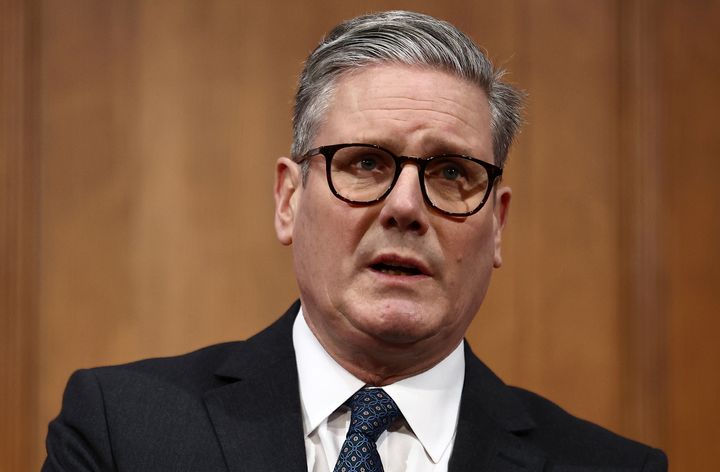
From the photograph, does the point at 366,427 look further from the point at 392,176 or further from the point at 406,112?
the point at 406,112

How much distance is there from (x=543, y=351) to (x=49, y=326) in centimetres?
111

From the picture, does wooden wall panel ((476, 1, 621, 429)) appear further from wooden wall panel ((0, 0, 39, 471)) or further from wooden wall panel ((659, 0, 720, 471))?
wooden wall panel ((0, 0, 39, 471))

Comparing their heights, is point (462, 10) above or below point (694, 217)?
above

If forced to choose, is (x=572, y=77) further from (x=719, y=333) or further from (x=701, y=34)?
(x=719, y=333)

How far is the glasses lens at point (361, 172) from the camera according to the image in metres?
1.58

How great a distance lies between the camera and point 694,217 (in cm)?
252

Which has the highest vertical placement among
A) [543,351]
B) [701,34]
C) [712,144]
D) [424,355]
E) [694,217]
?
[701,34]

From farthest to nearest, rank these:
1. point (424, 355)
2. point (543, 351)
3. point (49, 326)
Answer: point (543, 351), point (49, 326), point (424, 355)

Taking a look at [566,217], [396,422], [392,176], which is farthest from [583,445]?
[566,217]

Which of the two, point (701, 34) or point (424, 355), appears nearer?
point (424, 355)

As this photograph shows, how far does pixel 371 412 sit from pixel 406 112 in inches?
17.7

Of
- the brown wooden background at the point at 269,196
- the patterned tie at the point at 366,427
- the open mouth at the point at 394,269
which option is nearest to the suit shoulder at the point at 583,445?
the patterned tie at the point at 366,427

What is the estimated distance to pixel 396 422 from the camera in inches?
63.9

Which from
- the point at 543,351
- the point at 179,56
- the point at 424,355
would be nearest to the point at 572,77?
the point at 543,351
